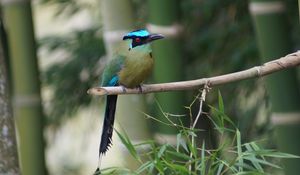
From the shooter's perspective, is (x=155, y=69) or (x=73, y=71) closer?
(x=155, y=69)

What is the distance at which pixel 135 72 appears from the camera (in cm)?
229

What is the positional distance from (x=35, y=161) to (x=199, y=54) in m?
1.18

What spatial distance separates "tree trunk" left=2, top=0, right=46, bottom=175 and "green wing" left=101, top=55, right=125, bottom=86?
580 millimetres

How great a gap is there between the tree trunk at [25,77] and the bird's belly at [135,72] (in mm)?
649

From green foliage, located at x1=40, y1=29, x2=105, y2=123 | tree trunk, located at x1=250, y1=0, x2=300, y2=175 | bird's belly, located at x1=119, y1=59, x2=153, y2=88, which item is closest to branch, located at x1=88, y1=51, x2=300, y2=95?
bird's belly, located at x1=119, y1=59, x2=153, y2=88

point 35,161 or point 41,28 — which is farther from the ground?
point 41,28

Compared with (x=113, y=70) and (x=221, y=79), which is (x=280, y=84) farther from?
(x=221, y=79)

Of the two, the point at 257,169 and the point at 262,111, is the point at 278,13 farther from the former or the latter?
the point at 262,111

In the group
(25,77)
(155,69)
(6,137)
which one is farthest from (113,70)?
(25,77)

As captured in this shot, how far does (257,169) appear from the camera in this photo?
1.79 m

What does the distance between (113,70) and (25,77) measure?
0.64m

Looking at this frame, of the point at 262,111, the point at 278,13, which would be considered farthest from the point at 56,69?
the point at 278,13

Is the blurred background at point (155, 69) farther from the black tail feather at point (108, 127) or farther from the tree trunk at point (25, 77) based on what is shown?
the black tail feather at point (108, 127)

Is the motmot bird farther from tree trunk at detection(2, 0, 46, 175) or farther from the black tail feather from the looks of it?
tree trunk at detection(2, 0, 46, 175)
